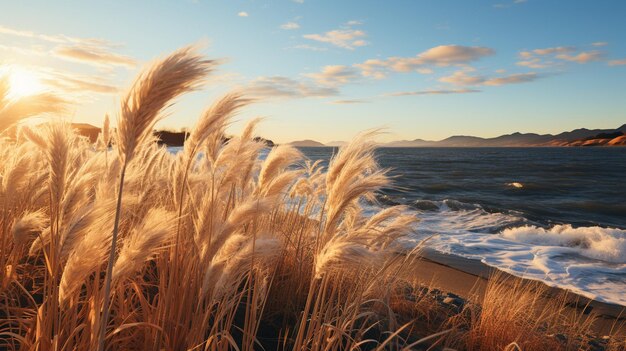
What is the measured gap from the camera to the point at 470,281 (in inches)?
320

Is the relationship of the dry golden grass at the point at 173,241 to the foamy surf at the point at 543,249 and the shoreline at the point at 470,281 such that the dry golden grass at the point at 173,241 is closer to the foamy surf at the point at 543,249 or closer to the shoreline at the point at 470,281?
the shoreline at the point at 470,281

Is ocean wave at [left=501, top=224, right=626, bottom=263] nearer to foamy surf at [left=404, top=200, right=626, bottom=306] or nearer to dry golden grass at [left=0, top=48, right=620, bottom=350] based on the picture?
foamy surf at [left=404, top=200, right=626, bottom=306]

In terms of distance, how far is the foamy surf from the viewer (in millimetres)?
8352

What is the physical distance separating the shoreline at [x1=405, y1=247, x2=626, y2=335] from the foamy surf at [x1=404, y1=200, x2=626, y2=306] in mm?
310

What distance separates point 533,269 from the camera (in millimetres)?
9156

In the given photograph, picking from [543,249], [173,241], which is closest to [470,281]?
[543,249]

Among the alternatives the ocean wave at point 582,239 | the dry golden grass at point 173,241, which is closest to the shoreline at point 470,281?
the ocean wave at point 582,239

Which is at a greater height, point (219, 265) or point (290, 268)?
point (219, 265)

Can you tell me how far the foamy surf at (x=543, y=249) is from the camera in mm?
8352

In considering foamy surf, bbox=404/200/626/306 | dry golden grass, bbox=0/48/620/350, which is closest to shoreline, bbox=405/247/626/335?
A: foamy surf, bbox=404/200/626/306

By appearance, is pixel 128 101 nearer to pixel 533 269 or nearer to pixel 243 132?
pixel 243 132

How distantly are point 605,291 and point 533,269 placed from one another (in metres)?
1.49

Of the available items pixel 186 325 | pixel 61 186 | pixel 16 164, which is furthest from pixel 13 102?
pixel 186 325

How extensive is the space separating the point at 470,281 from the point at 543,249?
13.5ft
